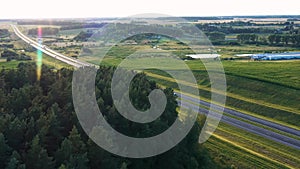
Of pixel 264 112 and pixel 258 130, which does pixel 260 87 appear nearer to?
pixel 264 112

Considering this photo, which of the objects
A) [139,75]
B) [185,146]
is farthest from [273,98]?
[185,146]

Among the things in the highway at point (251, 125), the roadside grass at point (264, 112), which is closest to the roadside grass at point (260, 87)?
the roadside grass at point (264, 112)

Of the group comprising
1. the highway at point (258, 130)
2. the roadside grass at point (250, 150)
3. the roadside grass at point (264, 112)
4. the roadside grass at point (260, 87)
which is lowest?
the roadside grass at point (250, 150)

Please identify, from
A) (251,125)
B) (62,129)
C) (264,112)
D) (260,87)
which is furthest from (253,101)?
(62,129)

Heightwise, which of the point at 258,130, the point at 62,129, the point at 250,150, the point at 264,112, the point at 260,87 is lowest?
the point at 250,150

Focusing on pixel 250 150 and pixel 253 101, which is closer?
pixel 250 150

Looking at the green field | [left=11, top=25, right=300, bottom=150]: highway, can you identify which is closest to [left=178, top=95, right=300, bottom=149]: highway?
[left=11, top=25, right=300, bottom=150]: highway

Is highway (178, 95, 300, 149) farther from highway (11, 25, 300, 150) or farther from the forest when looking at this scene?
the forest

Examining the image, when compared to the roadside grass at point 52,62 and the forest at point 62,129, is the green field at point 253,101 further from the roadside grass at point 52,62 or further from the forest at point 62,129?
the roadside grass at point 52,62

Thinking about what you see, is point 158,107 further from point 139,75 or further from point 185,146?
point 139,75
